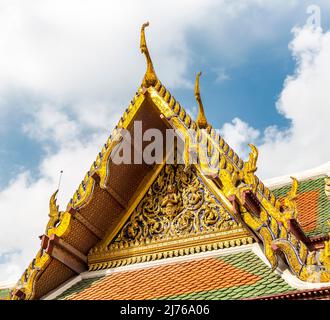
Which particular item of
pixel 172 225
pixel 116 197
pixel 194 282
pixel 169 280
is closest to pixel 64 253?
pixel 116 197

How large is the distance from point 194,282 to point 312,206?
2092 millimetres

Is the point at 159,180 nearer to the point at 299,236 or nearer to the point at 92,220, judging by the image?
the point at 92,220

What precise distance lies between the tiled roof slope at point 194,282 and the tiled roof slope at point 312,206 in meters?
0.85

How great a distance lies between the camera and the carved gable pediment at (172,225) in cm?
638

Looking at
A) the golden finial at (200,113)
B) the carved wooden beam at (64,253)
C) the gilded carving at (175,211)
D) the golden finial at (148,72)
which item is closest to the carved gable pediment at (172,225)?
the gilded carving at (175,211)

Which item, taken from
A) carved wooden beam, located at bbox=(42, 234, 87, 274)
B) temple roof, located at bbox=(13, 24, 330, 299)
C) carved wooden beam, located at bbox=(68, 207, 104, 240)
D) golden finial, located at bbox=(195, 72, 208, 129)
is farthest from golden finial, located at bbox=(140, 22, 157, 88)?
carved wooden beam, located at bbox=(42, 234, 87, 274)

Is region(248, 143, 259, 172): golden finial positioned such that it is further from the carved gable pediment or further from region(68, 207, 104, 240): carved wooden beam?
region(68, 207, 104, 240): carved wooden beam

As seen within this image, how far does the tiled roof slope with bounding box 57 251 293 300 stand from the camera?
528 centimetres

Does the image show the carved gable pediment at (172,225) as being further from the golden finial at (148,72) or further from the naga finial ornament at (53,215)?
the golden finial at (148,72)

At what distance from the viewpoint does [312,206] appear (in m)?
7.18
